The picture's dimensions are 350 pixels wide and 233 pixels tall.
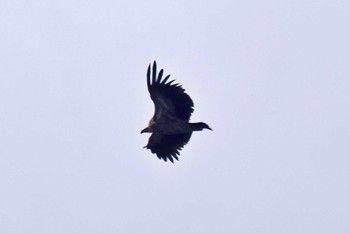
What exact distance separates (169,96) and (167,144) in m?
2.77

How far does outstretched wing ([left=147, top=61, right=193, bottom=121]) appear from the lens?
45938 mm

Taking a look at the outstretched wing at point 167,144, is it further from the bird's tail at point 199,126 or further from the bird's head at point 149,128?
the bird's tail at point 199,126

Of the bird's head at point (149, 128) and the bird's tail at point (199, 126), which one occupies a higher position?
the bird's head at point (149, 128)

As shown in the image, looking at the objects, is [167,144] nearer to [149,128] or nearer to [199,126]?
[149,128]

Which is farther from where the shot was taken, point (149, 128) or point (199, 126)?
point (149, 128)

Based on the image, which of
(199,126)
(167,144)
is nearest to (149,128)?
(167,144)

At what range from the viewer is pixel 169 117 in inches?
1841

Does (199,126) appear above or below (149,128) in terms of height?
below

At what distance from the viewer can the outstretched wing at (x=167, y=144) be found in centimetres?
4797

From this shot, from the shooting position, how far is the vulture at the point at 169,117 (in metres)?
45.9

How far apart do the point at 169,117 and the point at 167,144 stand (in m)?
1.90

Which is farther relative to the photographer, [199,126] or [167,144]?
[167,144]

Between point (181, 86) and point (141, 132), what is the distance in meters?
3.37

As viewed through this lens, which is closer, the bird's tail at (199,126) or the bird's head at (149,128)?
the bird's tail at (199,126)
